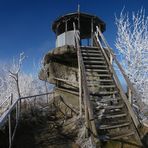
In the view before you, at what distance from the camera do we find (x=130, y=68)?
15141mm

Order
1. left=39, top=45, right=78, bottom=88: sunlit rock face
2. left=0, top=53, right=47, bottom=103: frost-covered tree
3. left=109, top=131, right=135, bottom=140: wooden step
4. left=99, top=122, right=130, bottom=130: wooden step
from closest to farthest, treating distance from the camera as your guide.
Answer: left=109, top=131, right=135, bottom=140: wooden step, left=99, top=122, right=130, bottom=130: wooden step, left=39, top=45, right=78, bottom=88: sunlit rock face, left=0, top=53, right=47, bottom=103: frost-covered tree

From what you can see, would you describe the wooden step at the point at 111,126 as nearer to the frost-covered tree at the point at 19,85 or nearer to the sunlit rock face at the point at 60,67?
the sunlit rock face at the point at 60,67

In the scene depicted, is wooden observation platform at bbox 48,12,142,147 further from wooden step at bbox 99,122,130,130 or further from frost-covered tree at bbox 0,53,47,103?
frost-covered tree at bbox 0,53,47,103

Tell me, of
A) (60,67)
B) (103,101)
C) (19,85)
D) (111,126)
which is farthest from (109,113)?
(19,85)

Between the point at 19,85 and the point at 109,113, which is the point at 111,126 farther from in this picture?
the point at 19,85

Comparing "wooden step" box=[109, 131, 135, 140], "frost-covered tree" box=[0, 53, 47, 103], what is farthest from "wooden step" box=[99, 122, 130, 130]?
"frost-covered tree" box=[0, 53, 47, 103]

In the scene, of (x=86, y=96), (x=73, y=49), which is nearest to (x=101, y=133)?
(x=86, y=96)

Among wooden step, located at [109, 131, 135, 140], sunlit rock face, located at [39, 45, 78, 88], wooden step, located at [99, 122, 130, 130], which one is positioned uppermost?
sunlit rock face, located at [39, 45, 78, 88]

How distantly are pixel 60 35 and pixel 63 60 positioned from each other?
245cm

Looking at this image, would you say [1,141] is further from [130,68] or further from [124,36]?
[124,36]

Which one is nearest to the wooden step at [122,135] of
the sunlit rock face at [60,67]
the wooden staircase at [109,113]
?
the wooden staircase at [109,113]

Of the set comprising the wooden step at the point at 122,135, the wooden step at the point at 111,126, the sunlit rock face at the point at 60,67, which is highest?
the sunlit rock face at the point at 60,67

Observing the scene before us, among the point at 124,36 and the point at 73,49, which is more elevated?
the point at 124,36

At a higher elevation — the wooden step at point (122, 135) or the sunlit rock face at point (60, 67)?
the sunlit rock face at point (60, 67)
